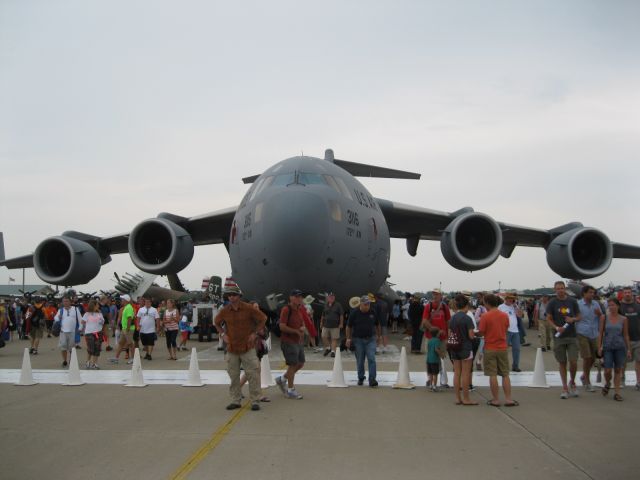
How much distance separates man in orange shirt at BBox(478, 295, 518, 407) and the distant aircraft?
153 inches

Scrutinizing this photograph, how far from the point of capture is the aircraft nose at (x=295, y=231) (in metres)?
10.4

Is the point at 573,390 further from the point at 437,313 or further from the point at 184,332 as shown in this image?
the point at 184,332

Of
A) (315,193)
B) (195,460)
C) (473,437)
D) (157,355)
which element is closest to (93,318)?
(157,355)

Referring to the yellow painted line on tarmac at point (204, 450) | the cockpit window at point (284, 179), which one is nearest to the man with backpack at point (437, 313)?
the yellow painted line on tarmac at point (204, 450)

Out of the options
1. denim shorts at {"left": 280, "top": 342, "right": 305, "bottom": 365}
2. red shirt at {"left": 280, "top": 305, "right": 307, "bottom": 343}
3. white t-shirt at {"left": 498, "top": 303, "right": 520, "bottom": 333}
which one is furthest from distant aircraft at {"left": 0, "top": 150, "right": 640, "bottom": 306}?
denim shorts at {"left": 280, "top": 342, "right": 305, "bottom": 365}

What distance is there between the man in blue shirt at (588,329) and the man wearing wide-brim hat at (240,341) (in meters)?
4.38

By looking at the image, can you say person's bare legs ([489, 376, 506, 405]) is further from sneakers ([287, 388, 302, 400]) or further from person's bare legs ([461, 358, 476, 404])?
sneakers ([287, 388, 302, 400])

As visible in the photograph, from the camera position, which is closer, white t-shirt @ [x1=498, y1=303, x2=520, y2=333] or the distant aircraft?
white t-shirt @ [x1=498, y1=303, x2=520, y2=333]

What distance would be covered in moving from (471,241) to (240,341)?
378 inches

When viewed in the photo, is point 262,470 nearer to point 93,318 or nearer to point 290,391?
point 290,391

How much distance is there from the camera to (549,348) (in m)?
14.5

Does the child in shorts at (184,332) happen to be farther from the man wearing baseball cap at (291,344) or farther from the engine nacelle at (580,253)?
the engine nacelle at (580,253)

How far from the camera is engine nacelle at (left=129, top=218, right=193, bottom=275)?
47.2ft

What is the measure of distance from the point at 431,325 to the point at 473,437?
3108 millimetres
